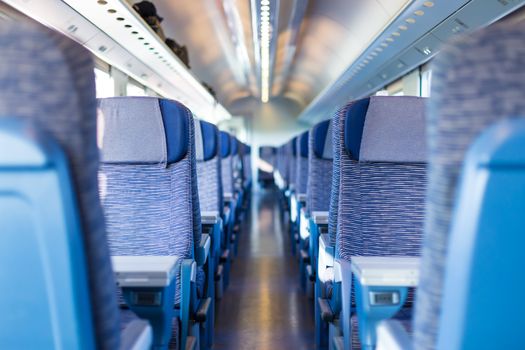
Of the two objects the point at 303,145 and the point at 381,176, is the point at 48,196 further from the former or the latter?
the point at 303,145

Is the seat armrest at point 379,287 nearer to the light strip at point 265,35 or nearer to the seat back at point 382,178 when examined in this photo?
the seat back at point 382,178

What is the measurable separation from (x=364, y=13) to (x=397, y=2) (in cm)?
137

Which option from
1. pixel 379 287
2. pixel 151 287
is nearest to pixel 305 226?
pixel 379 287

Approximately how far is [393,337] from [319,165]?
2534 mm

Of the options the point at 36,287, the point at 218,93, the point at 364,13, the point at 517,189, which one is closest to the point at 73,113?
the point at 36,287

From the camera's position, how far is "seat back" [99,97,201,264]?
6.39 feet

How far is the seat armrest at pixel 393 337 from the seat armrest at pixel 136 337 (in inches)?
24.7

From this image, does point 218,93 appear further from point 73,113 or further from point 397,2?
point 73,113

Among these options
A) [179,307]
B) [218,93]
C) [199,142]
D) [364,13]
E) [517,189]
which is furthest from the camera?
[218,93]

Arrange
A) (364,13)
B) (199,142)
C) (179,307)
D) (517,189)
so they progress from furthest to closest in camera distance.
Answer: (364,13) → (199,142) → (179,307) → (517,189)

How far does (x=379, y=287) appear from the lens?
1.42 m

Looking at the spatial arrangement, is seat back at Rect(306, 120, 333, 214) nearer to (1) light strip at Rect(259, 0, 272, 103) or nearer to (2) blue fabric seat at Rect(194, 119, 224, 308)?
(2) blue fabric seat at Rect(194, 119, 224, 308)

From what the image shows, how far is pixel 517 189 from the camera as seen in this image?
0.83 metres

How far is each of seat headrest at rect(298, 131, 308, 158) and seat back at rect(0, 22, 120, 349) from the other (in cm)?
365
